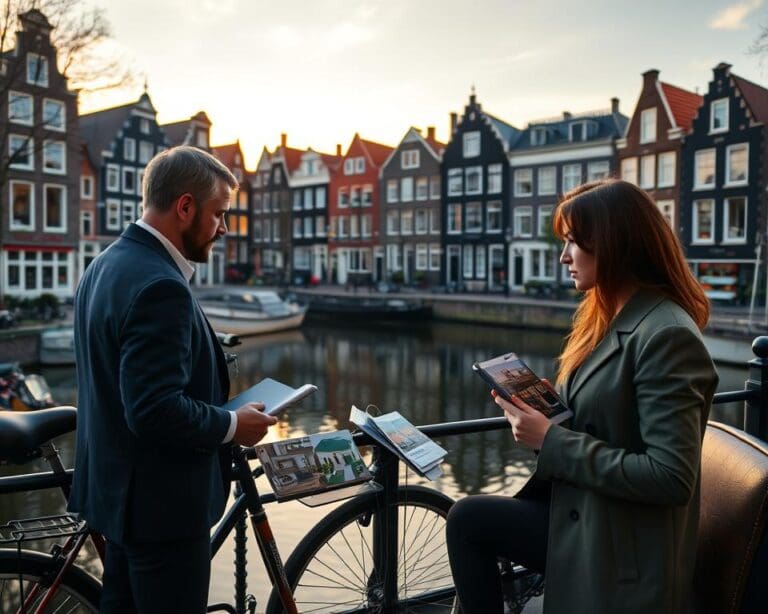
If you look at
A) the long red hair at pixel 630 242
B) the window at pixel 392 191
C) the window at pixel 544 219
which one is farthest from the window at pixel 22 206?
the long red hair at pixel 630 242

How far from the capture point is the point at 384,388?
16.0 meters

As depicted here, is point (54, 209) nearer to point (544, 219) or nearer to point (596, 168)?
point (544, 219)

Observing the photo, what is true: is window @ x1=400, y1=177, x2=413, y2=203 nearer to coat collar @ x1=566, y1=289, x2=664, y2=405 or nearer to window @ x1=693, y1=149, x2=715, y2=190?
window @ x1=693, y1=149, x2=715, y2=190

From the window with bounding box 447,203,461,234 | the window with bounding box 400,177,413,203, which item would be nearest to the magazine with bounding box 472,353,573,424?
the window with bounding box 447,203,461,234

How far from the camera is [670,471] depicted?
1543 mm

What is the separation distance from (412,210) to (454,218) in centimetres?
312

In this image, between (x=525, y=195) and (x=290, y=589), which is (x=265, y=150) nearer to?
(x=525, y=195)

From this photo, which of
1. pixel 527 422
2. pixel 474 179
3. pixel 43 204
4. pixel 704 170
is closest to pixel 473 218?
pixel 474 179

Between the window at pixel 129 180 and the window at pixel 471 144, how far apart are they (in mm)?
17184

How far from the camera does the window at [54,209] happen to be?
2878cm

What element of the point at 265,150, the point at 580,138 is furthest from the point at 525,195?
the point at 265,150

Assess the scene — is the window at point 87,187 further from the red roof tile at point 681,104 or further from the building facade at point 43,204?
the red roof tile at point 681,104

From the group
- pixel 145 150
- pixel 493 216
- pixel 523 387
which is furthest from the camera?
pixel 145 150

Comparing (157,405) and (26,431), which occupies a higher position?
(157,405)
